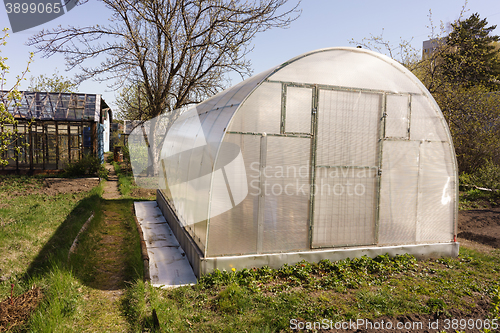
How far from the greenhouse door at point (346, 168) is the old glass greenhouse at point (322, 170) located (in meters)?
0.02

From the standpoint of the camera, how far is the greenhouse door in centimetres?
579

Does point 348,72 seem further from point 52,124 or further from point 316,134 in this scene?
point 52,124

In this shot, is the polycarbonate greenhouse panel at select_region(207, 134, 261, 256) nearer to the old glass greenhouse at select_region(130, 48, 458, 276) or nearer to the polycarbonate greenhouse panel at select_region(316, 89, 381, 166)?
the old glass greenhouse at select_region(130, 48, 458, 276)

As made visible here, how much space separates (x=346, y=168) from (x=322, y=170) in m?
0.50

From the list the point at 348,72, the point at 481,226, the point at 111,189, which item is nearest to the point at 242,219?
the point at 348,72

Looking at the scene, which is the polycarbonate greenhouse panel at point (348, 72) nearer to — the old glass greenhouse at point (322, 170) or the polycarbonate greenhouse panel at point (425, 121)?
the old glass greenhouse at point (322, 170)

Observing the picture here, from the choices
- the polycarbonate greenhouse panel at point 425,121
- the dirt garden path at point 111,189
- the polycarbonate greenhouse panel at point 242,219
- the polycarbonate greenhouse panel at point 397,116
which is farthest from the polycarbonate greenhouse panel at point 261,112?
the dirt garden path at point 111,189

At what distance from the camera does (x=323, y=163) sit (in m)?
5.81

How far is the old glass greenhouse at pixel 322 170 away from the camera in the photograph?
5.35 meters

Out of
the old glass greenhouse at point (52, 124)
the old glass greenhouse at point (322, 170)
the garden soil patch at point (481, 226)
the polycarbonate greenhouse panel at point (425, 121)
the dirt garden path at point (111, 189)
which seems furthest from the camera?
the old glass greenhouse at point (52, 124)

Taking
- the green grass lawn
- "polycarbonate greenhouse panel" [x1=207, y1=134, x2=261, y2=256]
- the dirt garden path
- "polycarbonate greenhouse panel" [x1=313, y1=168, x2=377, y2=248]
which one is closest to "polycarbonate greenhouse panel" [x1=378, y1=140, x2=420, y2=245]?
"polycarbonate greenhouse panel" [x1=313, y1=168, x2=377, y2=248]

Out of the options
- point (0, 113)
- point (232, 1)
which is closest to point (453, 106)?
point (232, 1)

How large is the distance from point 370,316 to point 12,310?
178 inches

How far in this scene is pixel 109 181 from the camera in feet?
52.5
